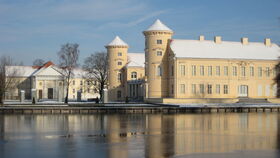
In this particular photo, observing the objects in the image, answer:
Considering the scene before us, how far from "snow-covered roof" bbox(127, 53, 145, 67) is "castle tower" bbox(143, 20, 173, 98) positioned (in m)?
10.7

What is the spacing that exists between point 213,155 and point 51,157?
6.15 m

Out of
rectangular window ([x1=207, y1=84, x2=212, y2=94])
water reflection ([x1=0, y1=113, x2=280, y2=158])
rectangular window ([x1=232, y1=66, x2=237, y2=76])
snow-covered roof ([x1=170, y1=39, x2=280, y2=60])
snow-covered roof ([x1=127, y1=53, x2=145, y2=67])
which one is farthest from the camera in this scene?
snow-covered roof ([x1=127, y1=53, x2=145, y2=67])

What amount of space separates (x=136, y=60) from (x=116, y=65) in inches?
168

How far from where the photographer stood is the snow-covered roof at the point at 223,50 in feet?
211

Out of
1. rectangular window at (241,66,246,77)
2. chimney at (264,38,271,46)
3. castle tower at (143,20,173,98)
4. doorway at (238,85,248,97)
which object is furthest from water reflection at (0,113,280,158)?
chimney at (264,38,271,46)

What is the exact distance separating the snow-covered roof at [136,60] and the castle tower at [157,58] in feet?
35.2

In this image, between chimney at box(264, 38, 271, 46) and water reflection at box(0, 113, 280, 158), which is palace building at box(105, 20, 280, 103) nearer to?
chimney at box(264, 38, 271, 46)

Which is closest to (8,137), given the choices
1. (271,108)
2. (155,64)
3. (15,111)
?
(15,111)

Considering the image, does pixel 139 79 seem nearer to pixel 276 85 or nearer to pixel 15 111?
pixel 276 85

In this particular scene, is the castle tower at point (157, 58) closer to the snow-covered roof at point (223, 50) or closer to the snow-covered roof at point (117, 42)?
the snow-covered roof at point (223, 50)

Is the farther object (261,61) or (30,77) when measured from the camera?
(30,77)

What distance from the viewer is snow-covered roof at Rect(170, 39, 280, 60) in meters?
64.4

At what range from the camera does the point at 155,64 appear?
65062 millimetres

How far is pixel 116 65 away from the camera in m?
76.4
